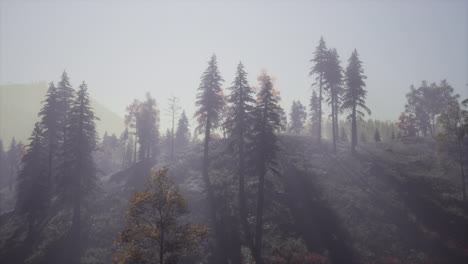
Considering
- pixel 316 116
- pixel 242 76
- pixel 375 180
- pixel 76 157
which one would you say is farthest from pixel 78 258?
pixel 316 116

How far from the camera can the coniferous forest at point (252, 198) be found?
18.9 meters

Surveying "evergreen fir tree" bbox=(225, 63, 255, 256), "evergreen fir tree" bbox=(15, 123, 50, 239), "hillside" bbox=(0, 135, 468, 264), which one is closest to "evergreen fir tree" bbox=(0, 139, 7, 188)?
"evergreen fir tree" bbox=(15, 123, 50, 239)

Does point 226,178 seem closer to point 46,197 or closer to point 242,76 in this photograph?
point 242,76

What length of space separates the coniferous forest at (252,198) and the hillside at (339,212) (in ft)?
0.40

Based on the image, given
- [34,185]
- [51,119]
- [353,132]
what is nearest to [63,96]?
[51,119]

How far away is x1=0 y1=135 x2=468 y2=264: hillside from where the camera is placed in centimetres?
1995

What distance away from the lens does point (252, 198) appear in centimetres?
2683

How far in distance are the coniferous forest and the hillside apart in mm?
121

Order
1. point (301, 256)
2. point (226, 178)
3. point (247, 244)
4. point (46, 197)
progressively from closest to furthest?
point (301, 256)
point (247, 244)
point (226, 178)
point (46, 197)

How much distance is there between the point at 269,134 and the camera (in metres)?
22.5

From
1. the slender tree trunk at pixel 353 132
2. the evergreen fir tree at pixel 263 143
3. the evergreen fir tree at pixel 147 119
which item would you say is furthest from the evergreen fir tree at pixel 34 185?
the slender tree trunk at pixel 353 132

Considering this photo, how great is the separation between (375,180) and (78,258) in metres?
32.3

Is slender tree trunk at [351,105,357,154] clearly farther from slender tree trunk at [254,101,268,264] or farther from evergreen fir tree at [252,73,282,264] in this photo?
slender tree trunk at [254,101,268,264]

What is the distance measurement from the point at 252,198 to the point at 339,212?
8.63 m
